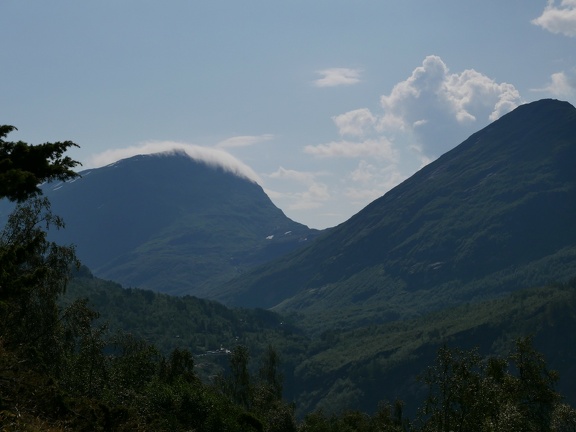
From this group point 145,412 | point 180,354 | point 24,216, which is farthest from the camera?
Answer: point 180,354

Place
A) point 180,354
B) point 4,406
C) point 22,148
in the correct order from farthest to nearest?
point 180,354 → point 22,148 → point 4,406

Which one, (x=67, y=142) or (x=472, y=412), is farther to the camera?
(x=472, y=412)

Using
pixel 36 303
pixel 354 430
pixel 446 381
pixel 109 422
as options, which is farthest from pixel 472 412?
pixel 354 430

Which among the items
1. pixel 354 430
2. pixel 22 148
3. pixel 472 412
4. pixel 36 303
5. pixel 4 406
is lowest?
pixel 354 430

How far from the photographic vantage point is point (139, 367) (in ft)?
253

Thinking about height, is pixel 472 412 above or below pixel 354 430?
above

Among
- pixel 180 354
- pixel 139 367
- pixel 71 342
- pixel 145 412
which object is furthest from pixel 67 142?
pixel 180 354

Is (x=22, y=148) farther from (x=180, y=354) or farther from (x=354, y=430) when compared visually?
(x=354, y=430)

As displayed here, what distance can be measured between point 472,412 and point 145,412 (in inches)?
995

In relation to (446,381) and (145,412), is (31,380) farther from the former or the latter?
(446,381)

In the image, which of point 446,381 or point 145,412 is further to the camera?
point 446,381

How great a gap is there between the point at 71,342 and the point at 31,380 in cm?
3136

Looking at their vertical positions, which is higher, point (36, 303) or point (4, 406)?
point (36, 303)

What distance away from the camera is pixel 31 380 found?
35500mm
